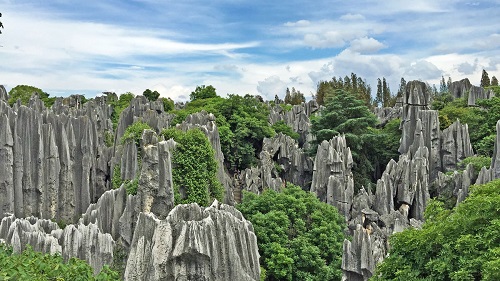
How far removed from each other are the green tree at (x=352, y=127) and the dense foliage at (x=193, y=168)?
13758 millimetres

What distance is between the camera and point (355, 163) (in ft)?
126

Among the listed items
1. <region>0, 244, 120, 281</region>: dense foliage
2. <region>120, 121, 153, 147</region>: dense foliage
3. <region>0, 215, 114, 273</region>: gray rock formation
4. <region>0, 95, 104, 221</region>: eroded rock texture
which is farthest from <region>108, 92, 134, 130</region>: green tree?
<region>0, 244, 120, 281</region>: dense foliage

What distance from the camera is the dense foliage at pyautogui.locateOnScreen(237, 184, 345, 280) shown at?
2361 cm

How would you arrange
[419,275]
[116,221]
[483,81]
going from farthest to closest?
[483,81] < [116,221] < [419,275]

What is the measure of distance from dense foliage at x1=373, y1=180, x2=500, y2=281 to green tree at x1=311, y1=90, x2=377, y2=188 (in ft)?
73.7

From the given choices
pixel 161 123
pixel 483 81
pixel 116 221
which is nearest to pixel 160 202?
pixel 116 221

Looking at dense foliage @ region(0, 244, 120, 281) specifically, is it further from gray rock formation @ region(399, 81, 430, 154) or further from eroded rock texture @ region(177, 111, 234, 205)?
gray rock formation @ region(399, 81, 430, 154)

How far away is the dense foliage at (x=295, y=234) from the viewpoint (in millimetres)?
23609

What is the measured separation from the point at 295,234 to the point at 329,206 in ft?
10.00

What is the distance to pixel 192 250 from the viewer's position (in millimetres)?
16469

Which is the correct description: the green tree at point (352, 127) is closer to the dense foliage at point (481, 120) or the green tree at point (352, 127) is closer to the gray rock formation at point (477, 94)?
the dense foliage at point (481, 120)

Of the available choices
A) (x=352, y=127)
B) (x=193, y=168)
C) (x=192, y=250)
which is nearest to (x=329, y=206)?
(x=193, y=168)

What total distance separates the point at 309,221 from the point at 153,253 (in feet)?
37.4

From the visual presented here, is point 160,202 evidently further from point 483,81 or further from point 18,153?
point 483,81
